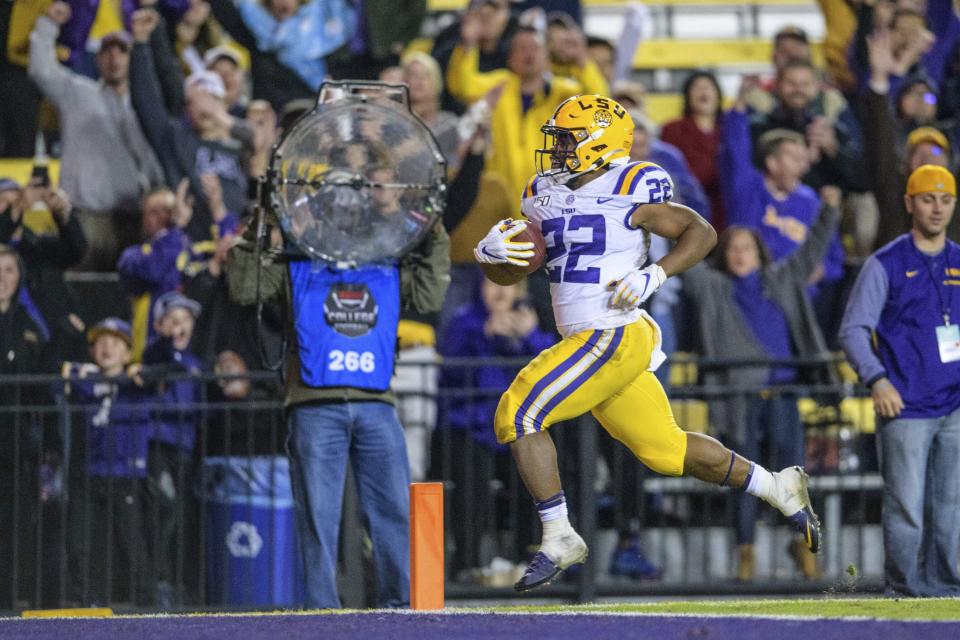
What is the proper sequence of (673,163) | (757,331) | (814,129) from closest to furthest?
(757,331)
(673,163)
(814,129)

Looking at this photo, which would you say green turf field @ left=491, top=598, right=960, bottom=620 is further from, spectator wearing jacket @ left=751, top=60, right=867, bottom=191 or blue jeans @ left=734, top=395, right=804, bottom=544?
spectator wearing jacket @ left=751, top=60, right=867, bottom=191

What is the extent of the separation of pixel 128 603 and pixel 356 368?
8.21 ft

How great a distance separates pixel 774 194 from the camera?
11609mm

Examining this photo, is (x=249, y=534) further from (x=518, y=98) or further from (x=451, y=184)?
(x=518, y=98)

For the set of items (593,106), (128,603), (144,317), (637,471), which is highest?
(593,106)

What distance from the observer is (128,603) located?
31.3 ft

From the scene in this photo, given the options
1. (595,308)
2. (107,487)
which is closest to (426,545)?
(595,308)

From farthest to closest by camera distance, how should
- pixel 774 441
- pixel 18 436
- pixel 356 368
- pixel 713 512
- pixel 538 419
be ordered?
pixel 713 512 → pixel 774 441 → pixel 18 436 → pixel 356 368 → pixel 538 419

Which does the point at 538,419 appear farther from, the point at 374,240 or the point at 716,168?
the point at 716,168

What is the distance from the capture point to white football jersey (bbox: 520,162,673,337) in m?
6.96

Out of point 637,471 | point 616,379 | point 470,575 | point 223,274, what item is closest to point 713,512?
point 637,471

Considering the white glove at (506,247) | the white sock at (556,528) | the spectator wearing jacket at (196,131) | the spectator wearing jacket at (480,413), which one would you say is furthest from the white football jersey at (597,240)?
the spectator wearing jacket at (196,131)

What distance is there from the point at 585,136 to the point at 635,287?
73 cm

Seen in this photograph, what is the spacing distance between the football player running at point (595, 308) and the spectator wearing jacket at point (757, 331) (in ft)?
9.64
